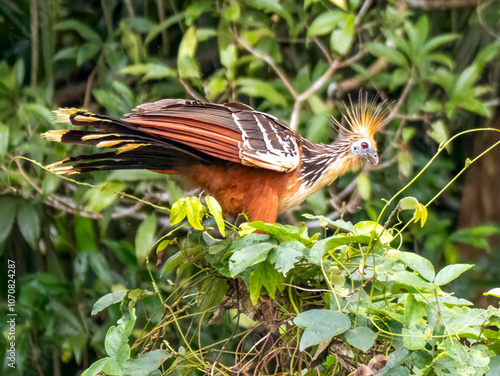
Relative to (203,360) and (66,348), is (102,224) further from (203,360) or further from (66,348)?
(203,360)

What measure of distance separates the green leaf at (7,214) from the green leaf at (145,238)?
21.9 inches

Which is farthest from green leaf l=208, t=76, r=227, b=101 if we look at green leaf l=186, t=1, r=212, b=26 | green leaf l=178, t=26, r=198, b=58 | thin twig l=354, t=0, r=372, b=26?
thin twig l=354, t=0, r=372, b=26

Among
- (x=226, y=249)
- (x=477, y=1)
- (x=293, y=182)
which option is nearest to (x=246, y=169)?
(x=293, y=182)

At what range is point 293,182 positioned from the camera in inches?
61.7

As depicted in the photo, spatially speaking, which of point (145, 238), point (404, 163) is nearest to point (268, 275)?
point (145, 238)

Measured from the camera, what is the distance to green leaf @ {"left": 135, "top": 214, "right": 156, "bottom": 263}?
6.71 ft

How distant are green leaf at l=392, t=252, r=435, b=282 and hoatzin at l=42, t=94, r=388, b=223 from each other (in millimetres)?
636

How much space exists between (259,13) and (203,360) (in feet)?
5.46

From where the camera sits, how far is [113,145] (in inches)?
46.3

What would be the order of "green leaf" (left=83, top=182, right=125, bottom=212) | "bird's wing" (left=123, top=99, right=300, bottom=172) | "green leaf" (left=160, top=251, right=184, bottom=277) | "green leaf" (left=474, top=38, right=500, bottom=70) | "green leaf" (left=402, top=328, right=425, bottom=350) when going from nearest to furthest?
"green leaf" (left=402, top=328, right=425, bottom=350) → "green leaf" (left=160, top=251, right=184, bottom=277) → "bird's wing" (left=123, top=99, right=300, bottom=172) → "green leaf" (left=83, top=182, right=125, bottom=212) → "green leaf" (left=474, top=38, right=500, bottom=70)

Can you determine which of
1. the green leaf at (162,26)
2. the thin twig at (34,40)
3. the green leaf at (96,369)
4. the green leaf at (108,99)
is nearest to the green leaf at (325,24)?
the green leaf at (162,26)

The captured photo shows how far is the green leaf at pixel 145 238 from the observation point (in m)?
2.04

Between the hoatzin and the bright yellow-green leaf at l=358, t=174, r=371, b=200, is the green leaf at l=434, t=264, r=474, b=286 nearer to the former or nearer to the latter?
the hoatzin

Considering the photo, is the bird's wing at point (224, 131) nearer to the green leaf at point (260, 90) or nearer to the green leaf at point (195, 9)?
the green leaf at point (260, 90)
